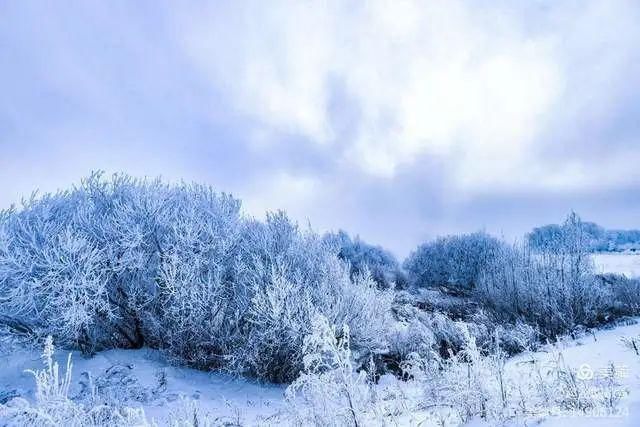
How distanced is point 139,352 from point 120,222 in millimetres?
2867

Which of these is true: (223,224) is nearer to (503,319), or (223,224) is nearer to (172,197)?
(172,197)

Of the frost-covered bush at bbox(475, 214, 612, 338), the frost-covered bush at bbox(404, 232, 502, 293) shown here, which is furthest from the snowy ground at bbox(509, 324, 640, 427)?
the frost-covered bush at bbox(404, 232, 502, 293)

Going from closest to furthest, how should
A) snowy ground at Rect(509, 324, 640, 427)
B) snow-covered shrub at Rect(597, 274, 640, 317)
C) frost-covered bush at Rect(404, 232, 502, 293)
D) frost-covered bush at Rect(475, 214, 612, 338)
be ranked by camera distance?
snowy ground at Rect(509, 324, 640, 427) → frost-covered bush at Rect(475, 214, 612, 338) → snow-covered shrub at Rect(597, 274, 640, 317) → frost-covered bush at Rect(404, 232, 502, 293)

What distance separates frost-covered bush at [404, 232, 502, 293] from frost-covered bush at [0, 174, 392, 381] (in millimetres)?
17662

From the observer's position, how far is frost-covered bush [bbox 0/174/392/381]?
7.37 metres

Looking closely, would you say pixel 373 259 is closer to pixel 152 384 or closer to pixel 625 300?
pixel 625 300

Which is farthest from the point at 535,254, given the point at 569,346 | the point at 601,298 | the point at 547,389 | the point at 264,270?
the point at 547,389

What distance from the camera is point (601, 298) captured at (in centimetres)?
1130

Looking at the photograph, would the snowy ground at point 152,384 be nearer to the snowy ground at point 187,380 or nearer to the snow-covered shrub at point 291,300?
the snowy ground at point 187,380

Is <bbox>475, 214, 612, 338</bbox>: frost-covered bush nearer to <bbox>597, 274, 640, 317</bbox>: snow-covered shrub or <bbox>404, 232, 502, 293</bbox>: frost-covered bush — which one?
<bbox>597, 274, 640, 317</bbox>: snow-covered shrub

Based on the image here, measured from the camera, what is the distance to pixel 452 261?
2680 centimetres

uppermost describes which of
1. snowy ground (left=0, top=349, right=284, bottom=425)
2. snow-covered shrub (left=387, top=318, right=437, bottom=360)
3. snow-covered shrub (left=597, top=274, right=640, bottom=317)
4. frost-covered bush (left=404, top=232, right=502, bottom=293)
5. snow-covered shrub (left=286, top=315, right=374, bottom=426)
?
frost-covered bush (left=404, top=232, right=502, bottom=293)

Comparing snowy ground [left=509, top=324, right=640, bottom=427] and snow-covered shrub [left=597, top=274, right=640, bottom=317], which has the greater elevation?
snow-covered shrub [left=597, top=274, right=640, bottom=317]

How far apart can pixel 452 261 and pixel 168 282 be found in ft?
73.5
